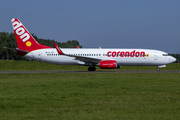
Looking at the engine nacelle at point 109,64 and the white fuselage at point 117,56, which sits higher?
the white fuselage at point 117,56

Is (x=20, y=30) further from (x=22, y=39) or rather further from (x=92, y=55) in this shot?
(x=92, y=55)

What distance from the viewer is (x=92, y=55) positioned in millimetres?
37875

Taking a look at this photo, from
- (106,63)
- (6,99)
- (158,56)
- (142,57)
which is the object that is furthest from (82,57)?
(6,99)

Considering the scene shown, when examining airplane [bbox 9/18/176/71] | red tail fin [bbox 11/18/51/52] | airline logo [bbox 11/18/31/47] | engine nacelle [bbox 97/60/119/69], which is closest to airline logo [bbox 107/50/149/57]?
airplane [bbox 9/18/176/71]

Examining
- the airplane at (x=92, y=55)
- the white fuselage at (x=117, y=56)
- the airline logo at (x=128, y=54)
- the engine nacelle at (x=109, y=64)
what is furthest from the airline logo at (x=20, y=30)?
the airline logo at (x=128, y=54)

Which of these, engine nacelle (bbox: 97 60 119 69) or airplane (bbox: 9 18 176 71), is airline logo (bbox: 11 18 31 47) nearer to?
airplane (bbox: 9 18 176 71)

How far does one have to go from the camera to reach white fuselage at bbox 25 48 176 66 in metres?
36.6

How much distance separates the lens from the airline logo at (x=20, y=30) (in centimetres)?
3918

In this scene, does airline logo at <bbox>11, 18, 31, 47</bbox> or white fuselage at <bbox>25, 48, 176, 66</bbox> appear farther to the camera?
airline logo at <bbox>11, 18, 31, 47</bbox>

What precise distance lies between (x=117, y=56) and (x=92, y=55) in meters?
3.90

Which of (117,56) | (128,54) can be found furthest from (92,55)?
(128,54)

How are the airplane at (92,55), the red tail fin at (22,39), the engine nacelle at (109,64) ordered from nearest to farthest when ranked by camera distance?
the engine nacelle at (109,64), the airplane at (92,55), the red tail fin at (22,39)

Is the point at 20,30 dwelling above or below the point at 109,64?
above

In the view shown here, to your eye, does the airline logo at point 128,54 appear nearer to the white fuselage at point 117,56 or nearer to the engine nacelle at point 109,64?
the white fuselage at point 117,56
